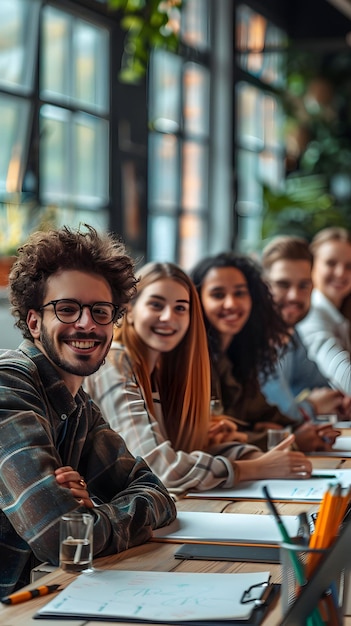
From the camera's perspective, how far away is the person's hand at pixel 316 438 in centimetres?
352

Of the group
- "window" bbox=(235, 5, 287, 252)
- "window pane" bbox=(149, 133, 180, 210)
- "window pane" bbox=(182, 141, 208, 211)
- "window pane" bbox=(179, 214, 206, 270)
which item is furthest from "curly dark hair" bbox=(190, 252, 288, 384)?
"window" bbox=(235, 5, 287, 252)

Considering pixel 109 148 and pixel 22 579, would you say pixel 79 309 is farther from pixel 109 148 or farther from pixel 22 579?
pixel 109 148

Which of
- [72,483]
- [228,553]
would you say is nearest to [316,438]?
[228,553]

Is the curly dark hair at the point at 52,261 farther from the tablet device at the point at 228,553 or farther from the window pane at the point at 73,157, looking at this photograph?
the window pane at the point at 73,157

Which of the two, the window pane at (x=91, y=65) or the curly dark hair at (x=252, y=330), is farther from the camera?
the window pane at (x=91, y=65)

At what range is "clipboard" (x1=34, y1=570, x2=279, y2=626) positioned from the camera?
63.7 inches

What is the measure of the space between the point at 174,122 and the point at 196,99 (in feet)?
2.01

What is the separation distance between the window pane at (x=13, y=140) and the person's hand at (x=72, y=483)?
3.78 metres

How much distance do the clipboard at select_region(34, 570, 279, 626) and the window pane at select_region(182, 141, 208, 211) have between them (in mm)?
6760

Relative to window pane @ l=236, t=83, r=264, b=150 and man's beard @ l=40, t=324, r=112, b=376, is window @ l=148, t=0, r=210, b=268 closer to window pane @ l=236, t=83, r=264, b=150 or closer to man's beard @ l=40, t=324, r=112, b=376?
window pane @ l=236, t=83, r=264, b=150

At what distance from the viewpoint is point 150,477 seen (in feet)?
7.65

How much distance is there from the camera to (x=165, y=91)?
798 centimetres

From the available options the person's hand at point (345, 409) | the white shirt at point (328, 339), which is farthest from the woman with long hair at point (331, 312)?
the person's hand at point (345, 409)

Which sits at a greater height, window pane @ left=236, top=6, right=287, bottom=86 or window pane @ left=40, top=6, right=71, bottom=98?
window pane @ left=236, top=6, right=287, bottom=86
